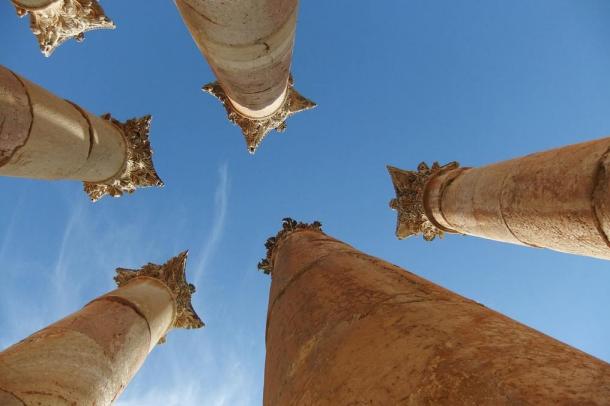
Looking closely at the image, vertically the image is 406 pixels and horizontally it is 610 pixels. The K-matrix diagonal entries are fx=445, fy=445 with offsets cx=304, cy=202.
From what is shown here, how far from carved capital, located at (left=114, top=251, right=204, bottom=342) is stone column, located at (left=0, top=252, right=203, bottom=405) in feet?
0.74

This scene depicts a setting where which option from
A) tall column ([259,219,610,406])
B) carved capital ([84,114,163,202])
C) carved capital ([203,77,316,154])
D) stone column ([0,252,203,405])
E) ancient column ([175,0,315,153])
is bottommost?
tall column ([259,219,610,406])

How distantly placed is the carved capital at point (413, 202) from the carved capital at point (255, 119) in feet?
12.6

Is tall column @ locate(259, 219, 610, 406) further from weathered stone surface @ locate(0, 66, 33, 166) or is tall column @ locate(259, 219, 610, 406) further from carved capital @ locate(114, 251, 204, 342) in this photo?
carved capital @ locate(114, 251, 204, 342)

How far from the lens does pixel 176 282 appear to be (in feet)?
39.0

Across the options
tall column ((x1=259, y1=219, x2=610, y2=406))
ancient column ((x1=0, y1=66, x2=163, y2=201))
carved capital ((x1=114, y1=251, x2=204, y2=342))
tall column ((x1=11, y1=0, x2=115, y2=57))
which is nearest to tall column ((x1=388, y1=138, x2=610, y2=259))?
tall column ((x1=259, y1=219, x2=610, y2=406))

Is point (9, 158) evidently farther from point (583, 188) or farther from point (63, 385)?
point (583, 188)

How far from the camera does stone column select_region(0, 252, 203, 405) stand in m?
5.58

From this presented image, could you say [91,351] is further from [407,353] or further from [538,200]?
[538,200]

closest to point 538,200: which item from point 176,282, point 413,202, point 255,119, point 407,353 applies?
point 407,353

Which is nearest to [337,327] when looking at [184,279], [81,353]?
[81,353]

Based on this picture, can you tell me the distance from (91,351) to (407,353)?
5600 millimetres

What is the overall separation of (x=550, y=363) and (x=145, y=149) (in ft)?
35.6

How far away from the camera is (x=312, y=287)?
17.9 ft

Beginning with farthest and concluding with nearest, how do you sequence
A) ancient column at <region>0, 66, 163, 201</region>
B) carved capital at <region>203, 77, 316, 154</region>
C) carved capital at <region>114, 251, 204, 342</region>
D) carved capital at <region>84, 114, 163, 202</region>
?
carved capital at <region>203, 77, 316, 154</region> < carved capital at <region>114, 251, 204, 342</region> < carved capital at <region>84, 114, 163, 202</region> < ancient column at <region>0, 66, 163, 201</region>
